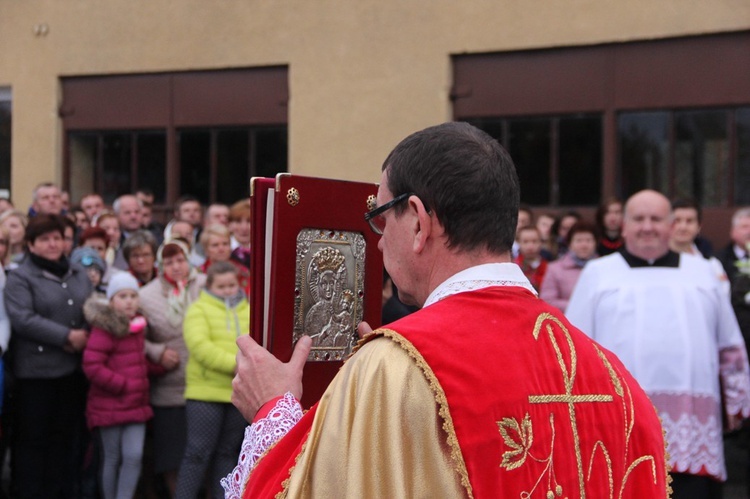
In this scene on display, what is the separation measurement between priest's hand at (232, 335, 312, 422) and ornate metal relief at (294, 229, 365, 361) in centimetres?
15

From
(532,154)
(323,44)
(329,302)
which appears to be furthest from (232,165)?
(329,302)

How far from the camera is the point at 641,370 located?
555 cm

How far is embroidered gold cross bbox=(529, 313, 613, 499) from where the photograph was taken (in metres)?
2.15

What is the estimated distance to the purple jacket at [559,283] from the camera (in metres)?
7.74

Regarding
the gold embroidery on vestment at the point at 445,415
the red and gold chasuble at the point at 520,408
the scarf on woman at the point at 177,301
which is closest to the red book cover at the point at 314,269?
the red and gold chasuble at the point at 520,408

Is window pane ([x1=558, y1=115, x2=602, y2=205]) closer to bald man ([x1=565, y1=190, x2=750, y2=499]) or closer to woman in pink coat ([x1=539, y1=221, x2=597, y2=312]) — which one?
woman in pink coat ([x1=539, y1=221, x2=597, y2=312])

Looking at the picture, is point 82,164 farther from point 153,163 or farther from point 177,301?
point 177,301

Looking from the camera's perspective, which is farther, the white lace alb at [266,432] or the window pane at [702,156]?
the window pane at [702,156]

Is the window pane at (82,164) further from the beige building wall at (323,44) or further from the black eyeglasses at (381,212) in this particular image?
the black eyeglasses at (381,212)

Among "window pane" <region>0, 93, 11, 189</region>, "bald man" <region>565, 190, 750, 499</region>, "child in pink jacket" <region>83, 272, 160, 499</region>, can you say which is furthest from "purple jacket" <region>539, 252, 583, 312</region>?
"window pane" <region>0, 93, 11, 189</region>

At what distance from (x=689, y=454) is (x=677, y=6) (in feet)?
21.0

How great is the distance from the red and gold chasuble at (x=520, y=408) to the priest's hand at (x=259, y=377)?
0.30 m

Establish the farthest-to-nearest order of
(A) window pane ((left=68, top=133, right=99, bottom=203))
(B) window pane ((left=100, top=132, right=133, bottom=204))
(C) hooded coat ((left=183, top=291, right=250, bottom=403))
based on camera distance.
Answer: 1. (A) window pane ((left=68, top=133, right=99, bottom=203))
2. (B) window pane ((left=100, top=132, right=133, bottom=204))
3. (C) hooded coat ((left=183, top=291, right=250, bottom=403))

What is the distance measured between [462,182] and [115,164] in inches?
494
